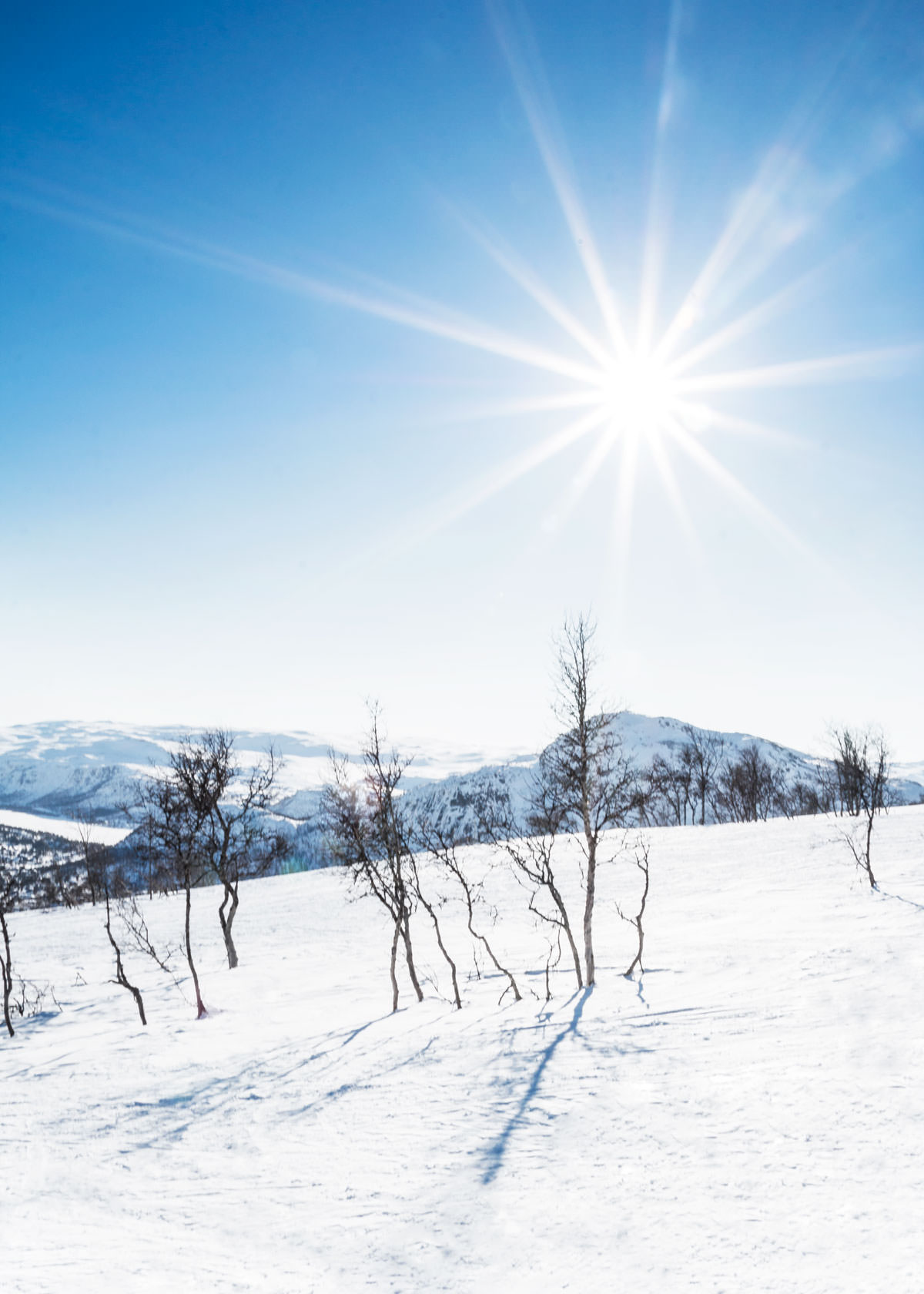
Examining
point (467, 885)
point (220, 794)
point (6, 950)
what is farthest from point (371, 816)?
point (6, 950)

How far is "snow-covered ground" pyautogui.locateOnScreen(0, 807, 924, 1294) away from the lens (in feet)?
22.1

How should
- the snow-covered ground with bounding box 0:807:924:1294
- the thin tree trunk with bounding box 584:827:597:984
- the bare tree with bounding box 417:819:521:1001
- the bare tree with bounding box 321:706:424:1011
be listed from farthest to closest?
1. the bare tree with bounding box 321:706:424:1011
2. the bare tree with bounding box 417:819:521:1001
3. the thin tree trunk with bounding box 584:827:597:984
4. the snow-covered ground with bounding box 0:807:924:1294

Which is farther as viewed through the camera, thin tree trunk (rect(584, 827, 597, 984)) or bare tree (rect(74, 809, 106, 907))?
bare tree (rect(74, 809, 106, 907))

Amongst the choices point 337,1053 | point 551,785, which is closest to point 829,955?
point 551,785

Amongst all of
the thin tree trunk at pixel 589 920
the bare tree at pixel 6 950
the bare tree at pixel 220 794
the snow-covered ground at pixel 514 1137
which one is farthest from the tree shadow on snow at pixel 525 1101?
the bare tree at pixel 6 950

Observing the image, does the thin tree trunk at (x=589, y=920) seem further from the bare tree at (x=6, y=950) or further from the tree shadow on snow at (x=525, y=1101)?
the bare tree at (x=6, y=950)

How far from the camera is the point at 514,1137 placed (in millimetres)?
9523

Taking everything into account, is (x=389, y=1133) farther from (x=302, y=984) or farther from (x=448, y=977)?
(x=302, y=984)

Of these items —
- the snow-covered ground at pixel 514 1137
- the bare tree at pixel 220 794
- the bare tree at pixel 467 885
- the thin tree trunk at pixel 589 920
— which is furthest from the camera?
the bare tree at pixel 220 794

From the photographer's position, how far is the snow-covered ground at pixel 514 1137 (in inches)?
265

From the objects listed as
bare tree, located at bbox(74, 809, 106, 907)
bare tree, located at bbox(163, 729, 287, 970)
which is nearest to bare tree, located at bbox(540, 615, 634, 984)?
bare tree, located at bbox(163, 729, 287, 970)

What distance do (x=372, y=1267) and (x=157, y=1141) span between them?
7248mm

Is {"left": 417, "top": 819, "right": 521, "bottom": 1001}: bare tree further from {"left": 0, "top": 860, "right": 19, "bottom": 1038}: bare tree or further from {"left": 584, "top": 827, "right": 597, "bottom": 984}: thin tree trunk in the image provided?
{"left": 0, "top": 860, "right": 19, "bottom": 1038}: bare tree

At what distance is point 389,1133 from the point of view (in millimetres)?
10594
